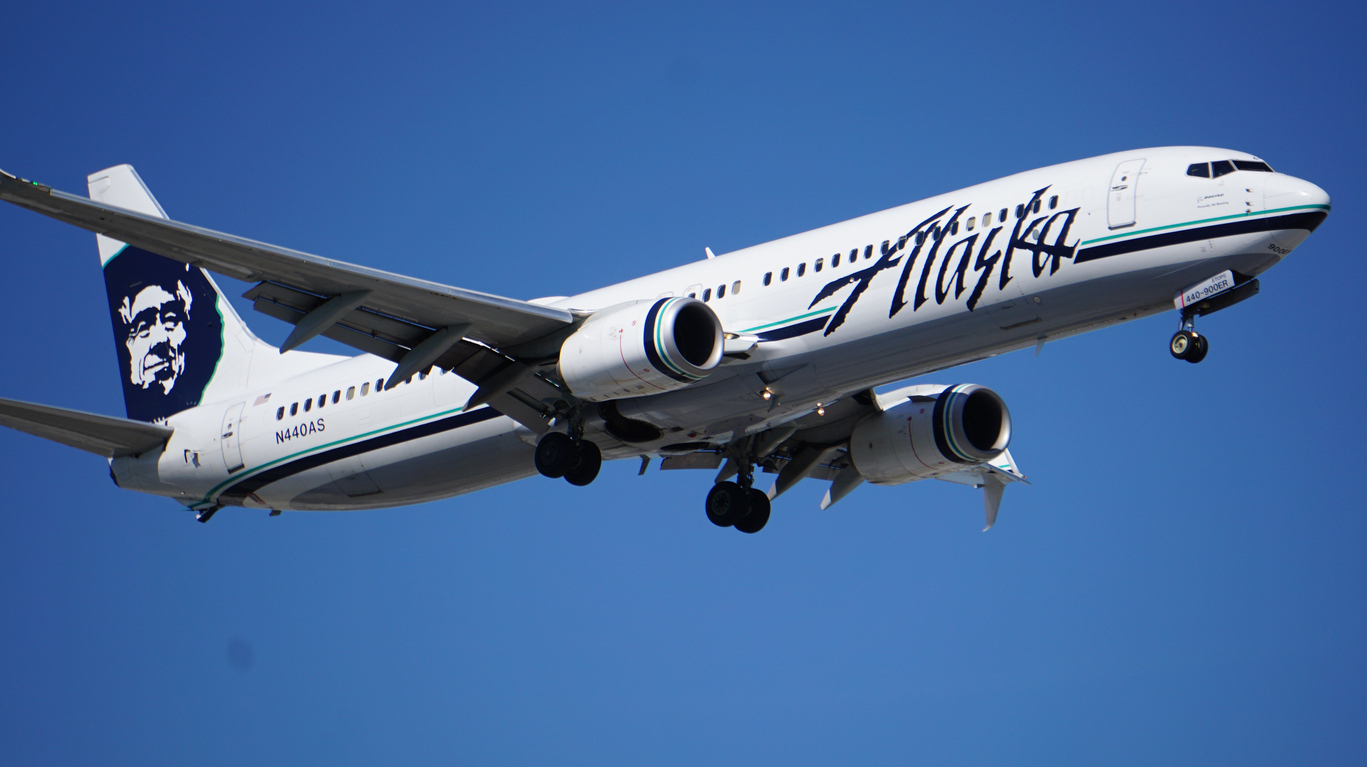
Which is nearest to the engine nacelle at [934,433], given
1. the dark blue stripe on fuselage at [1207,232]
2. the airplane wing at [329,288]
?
the dark blue stripe on fuselage at [1207,232]

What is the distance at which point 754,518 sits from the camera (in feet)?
93.4

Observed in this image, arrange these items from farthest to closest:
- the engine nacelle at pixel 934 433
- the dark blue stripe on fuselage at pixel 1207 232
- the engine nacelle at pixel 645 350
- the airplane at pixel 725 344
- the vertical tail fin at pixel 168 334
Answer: the vertical tail fin at pixel 168 334 < the engine nacelle at pixel 934 433 < the engine nacelle at pixel 645 350 < the airplane at pixel 725 344 < the dark blue stripe on fuselage at pixel 1207 232

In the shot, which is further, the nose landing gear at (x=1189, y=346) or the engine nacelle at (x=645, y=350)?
the engine nacelle at (x=645, y=350)

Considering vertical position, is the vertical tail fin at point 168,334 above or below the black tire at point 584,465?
above

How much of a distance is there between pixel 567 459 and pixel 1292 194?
12943 millimetres

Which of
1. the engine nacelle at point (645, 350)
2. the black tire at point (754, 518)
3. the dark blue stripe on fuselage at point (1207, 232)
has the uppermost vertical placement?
the dark blue stripe on fuselage at point (1207, 232)

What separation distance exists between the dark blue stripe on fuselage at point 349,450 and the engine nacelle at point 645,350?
3.74 metres

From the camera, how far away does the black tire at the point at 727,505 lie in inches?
1113

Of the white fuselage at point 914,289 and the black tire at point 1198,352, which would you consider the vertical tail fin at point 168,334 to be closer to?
the white fuselage at point 914,289

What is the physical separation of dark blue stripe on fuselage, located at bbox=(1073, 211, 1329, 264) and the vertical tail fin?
18.1 m

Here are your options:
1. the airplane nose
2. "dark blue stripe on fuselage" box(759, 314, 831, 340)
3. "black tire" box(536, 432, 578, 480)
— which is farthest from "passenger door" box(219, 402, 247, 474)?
the airplane nose

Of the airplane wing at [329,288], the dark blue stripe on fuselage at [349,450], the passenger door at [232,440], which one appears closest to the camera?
the airplane wing at [329,288]

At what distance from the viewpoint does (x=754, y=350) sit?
2241 cm

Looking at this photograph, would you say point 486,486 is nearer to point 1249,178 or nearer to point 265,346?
point 265,346
